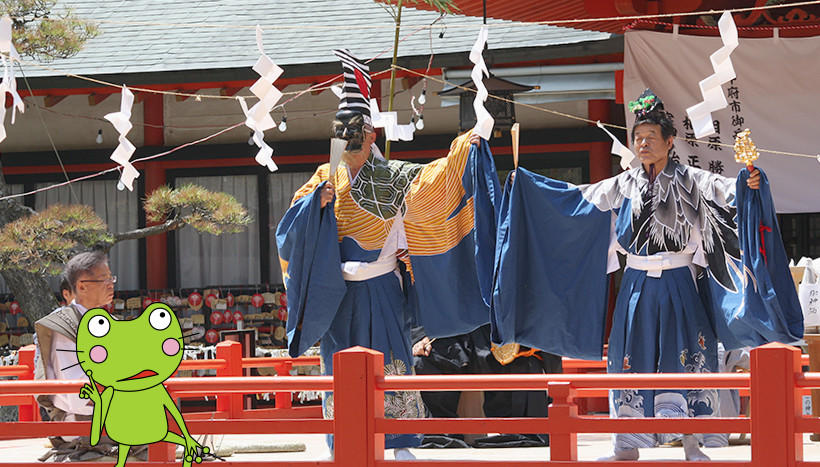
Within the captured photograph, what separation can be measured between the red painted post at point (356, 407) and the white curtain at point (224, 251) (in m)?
6.81

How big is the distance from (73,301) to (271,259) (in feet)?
20.4

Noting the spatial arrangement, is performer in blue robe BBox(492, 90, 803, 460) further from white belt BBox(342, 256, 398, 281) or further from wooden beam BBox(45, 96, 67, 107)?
wooden beam BBox(45, 96, 67, 107)

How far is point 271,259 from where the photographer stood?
11.6 metres

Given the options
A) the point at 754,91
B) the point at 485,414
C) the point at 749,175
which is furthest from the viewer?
the point at 754,91

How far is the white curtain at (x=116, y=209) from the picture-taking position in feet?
38.4

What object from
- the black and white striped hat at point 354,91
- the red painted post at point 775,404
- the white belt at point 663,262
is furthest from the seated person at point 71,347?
the red painted post at point 775,404

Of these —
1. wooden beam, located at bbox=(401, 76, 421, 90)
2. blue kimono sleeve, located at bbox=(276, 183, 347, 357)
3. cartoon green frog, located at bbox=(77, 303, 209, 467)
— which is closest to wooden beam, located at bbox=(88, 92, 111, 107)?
wooden beam, located at bbox=(401, 76, 421, 90)

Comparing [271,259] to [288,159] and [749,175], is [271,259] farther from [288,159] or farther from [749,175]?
[749,175]

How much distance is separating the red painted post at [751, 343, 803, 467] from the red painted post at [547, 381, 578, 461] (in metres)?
0.74

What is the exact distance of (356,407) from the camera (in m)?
4.84

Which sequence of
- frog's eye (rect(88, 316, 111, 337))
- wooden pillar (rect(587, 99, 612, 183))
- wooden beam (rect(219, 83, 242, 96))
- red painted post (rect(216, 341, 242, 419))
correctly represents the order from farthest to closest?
wooden beam (rect(219, 83, 242, 96))
wooden pillar (rect(587, 99, 612, 183))
red painted post (rect(216, 341, 242, 419))
frog's eye (rect(88, 316, 111, 337))

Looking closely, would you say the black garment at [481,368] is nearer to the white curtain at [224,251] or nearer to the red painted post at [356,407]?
the red painted post at [356,407]

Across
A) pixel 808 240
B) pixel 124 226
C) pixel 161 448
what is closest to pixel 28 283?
pixel 124 226

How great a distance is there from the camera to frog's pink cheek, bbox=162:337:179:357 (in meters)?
4.06
